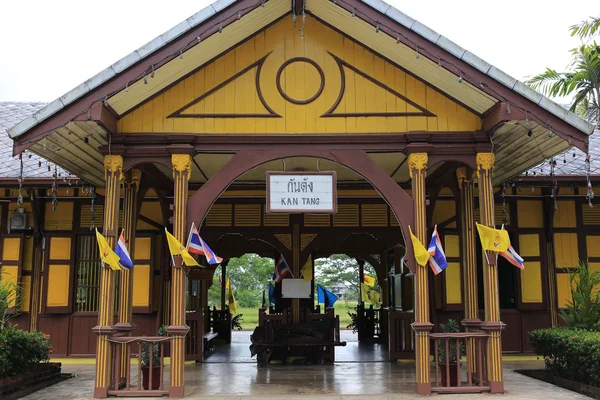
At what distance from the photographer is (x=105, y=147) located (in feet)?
29.1

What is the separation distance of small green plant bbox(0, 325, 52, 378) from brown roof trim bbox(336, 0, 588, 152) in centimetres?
650

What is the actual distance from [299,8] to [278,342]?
251 inches

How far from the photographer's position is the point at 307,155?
8961mm

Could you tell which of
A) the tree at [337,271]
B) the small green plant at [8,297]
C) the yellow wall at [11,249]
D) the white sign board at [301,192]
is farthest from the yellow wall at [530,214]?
the tree at [337,271]

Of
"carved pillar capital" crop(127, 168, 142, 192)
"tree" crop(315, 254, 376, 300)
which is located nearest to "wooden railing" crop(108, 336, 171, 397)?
"carved pillar capital" crop(127, 168, 142, 192)

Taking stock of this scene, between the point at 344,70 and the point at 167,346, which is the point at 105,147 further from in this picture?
the point at 167,346

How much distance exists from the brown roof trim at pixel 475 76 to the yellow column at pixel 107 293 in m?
3.93

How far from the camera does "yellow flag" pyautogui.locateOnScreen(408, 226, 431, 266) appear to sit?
27.8ft

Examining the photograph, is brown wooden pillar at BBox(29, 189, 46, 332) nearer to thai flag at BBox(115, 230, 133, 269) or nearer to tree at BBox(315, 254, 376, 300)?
thai flag at BBox(115, 230, 133, 269)

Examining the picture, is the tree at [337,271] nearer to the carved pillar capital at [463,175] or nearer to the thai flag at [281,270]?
the thai flag at [281,270]

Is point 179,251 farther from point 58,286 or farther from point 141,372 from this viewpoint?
point 58,286

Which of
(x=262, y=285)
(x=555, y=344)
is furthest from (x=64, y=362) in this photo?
(x=262, y=285)

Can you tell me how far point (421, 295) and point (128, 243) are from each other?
183 inches

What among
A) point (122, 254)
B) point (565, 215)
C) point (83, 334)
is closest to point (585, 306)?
point (565, 215)
